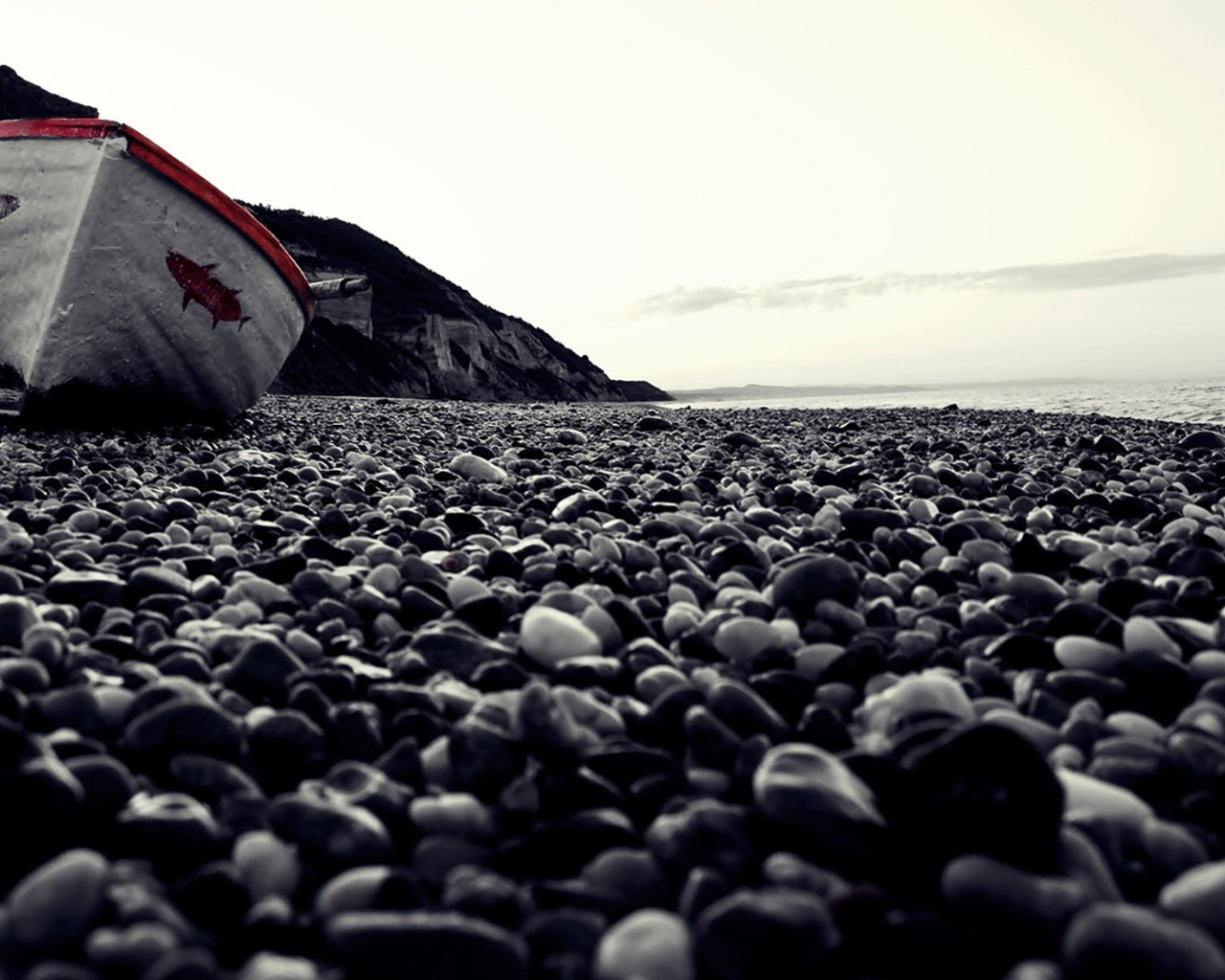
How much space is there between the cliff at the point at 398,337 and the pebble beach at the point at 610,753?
28.1 m

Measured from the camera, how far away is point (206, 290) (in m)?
7.65

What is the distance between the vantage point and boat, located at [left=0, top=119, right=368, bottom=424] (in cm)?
654

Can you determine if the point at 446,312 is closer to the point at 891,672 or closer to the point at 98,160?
the point at 98,160

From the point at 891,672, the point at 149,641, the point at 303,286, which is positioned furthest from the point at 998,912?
the point at 303,286

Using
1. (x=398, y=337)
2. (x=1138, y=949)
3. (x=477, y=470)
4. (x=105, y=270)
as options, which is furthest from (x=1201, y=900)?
(x=398, y=337)

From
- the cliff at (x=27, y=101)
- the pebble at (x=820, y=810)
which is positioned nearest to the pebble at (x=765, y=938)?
the pebble at (x=820, y=810)

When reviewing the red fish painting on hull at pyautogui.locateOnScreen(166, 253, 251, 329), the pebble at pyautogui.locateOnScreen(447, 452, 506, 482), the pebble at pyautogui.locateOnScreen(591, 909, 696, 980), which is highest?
the red fish painting on hull at pyautogui.locateOnScreen(166, 253, 251, 329)

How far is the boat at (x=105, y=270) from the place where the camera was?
6543 mm

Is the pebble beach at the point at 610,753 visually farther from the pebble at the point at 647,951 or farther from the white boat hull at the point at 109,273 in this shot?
the white boat hull at the point at 109,273

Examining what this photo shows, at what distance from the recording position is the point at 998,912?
1.19m

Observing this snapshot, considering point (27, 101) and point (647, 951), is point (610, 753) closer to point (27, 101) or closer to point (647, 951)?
point (647, 951)

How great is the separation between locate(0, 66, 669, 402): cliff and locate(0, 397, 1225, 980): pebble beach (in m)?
28.1

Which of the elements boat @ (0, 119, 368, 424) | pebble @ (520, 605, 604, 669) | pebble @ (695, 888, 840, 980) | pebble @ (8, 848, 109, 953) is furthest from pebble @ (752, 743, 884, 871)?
boat @ (0, 119, 368, 424)

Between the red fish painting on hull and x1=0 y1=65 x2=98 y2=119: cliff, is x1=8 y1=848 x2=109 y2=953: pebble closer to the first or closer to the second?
the red fish painting on hull
